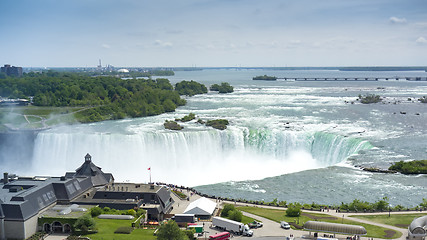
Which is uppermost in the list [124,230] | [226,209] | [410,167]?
[410,167]

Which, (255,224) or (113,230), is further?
(255,224)

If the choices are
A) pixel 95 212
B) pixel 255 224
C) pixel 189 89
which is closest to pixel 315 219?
pixel 255 224

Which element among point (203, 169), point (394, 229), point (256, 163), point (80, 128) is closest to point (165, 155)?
point (203, 169)

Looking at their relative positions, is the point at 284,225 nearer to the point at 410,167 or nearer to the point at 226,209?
the point at 226,209

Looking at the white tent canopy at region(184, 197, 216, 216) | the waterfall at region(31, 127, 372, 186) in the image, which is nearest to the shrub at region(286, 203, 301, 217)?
the white tent canopy at region(184, 197, 216, 216)

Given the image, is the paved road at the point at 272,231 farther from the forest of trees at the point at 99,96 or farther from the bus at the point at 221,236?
the forest of trees at the point at 99,96

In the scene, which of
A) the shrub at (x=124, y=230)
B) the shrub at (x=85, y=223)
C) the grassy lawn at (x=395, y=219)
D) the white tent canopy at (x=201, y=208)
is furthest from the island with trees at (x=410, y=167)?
the shrub at (x=85, y=223)
